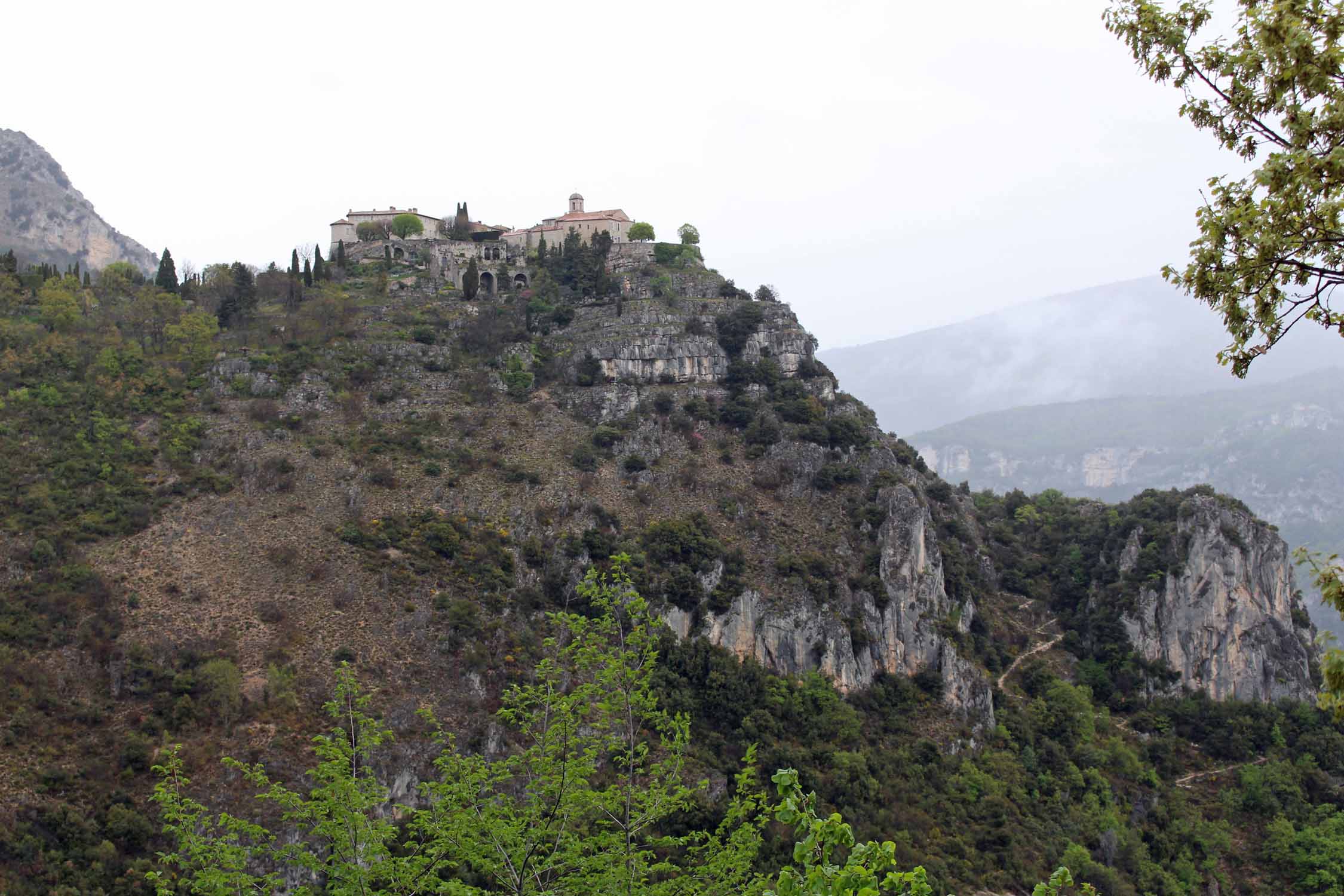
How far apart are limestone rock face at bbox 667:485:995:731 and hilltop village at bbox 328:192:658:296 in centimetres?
3183

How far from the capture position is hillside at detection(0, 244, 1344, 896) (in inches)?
1592

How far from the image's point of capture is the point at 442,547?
5259 cm

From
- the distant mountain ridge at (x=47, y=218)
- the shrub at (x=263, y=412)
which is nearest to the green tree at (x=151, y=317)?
the shrub at (x=263, y=412)

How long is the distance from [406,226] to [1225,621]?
231ft

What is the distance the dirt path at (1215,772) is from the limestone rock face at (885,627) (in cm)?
1199

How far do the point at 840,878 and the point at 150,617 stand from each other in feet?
141

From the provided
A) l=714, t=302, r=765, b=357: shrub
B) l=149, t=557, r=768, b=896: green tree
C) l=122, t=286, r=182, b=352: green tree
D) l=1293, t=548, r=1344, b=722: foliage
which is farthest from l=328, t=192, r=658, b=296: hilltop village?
l=1293, t=548, r=1344, b=722: foliage

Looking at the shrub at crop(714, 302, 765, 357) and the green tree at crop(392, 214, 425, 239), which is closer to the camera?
the shrub at crop(714, 302, 765, 357)

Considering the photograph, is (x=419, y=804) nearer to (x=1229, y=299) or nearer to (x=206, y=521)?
(x=206, y=521)

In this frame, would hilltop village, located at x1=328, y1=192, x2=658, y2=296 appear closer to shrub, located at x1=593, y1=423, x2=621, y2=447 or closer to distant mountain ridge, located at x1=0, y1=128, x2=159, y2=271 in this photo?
shrub, located at x1=593, y1=423, x2=621, y2=447

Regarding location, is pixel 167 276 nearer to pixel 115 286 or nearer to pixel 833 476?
pixel 115 286

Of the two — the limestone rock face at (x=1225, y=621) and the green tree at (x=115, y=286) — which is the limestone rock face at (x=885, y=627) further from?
the green tree at (x=115, y=286)

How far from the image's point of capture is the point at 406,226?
280ft

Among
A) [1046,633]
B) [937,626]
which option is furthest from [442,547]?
[1046,633]
